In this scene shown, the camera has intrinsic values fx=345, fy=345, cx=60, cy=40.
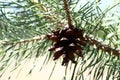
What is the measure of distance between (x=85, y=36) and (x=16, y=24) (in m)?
0.09

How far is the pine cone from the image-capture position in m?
0.37

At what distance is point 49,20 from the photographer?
406 mm

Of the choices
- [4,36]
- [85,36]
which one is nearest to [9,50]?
[4,36]

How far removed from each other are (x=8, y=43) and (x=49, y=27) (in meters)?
0.06

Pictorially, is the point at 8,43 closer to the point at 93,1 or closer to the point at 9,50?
the point at 9,50

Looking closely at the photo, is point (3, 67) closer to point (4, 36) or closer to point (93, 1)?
point (4, 36)

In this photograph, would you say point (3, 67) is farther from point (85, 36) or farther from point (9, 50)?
point (85, 36)

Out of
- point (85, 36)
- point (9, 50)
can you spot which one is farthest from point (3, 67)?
point (85, 36)

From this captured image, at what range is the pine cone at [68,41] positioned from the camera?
14.6 inches

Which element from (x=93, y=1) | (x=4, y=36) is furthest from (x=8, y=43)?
(x=93, y=1)

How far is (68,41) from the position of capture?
381 mm

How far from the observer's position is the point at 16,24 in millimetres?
405

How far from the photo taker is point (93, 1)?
0.37 metres

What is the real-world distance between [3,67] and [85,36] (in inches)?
5.1
